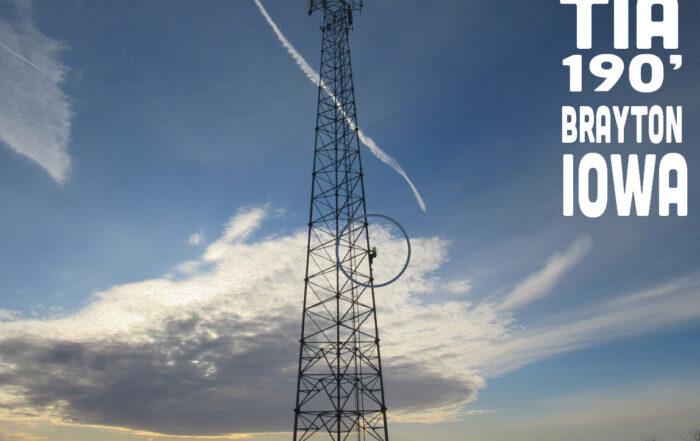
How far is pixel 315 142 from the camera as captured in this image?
136ft

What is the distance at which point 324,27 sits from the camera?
146 feet

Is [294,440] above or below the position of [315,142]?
below

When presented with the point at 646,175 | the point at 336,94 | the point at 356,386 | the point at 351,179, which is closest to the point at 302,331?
the point at 356,386

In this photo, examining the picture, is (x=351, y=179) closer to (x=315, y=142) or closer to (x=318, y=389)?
(x=315, y=142)

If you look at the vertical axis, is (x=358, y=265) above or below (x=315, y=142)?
below

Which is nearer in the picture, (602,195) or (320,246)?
(602,195)

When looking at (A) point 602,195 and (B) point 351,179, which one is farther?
(B) point 351,179

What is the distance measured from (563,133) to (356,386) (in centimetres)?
2335

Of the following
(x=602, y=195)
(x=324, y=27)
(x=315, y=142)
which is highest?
(x=324, y=27)

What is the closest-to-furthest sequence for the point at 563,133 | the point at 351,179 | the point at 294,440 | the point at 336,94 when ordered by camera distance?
the point at 563,133, the point at 294,440, the point at 351,179, the point at 336,94

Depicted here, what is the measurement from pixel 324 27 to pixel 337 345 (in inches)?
1238

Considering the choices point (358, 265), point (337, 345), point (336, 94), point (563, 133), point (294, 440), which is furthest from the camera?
point (336, 94)

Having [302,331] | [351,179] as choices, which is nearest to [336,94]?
[351,179]

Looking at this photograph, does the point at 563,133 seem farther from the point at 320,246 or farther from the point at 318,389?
the point at 318,389
